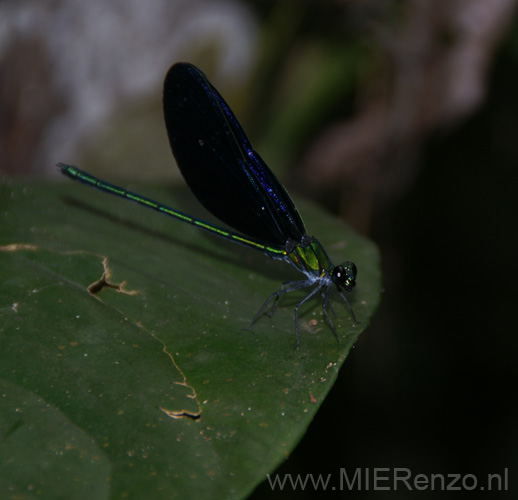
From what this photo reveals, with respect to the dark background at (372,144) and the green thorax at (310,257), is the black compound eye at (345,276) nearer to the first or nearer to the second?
the green thorax at (310,257)

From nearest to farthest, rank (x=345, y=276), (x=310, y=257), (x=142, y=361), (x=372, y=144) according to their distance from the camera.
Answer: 1. (x=142, y=361)
2. (x=345, y=276)
3. (x=310, y=257)
4. (x=372, y=144)

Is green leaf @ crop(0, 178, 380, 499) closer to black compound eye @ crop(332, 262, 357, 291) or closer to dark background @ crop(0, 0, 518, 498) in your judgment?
black compound eye @ crop(332, 262, 357, 291)

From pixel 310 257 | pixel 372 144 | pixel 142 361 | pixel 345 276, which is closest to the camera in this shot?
pixel 142 361

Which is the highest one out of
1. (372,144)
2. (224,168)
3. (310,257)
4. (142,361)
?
(372,144)

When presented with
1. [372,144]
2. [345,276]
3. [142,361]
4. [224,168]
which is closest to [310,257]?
[345,276]

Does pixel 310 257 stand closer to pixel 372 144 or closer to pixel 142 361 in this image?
pixel 142 361

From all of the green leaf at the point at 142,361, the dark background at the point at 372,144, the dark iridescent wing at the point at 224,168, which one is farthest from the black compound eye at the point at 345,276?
the dark background at the point at 372,144

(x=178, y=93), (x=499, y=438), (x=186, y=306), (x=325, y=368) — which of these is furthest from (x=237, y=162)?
(x=499, y=438)

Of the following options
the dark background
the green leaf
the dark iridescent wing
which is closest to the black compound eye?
the green leaf
